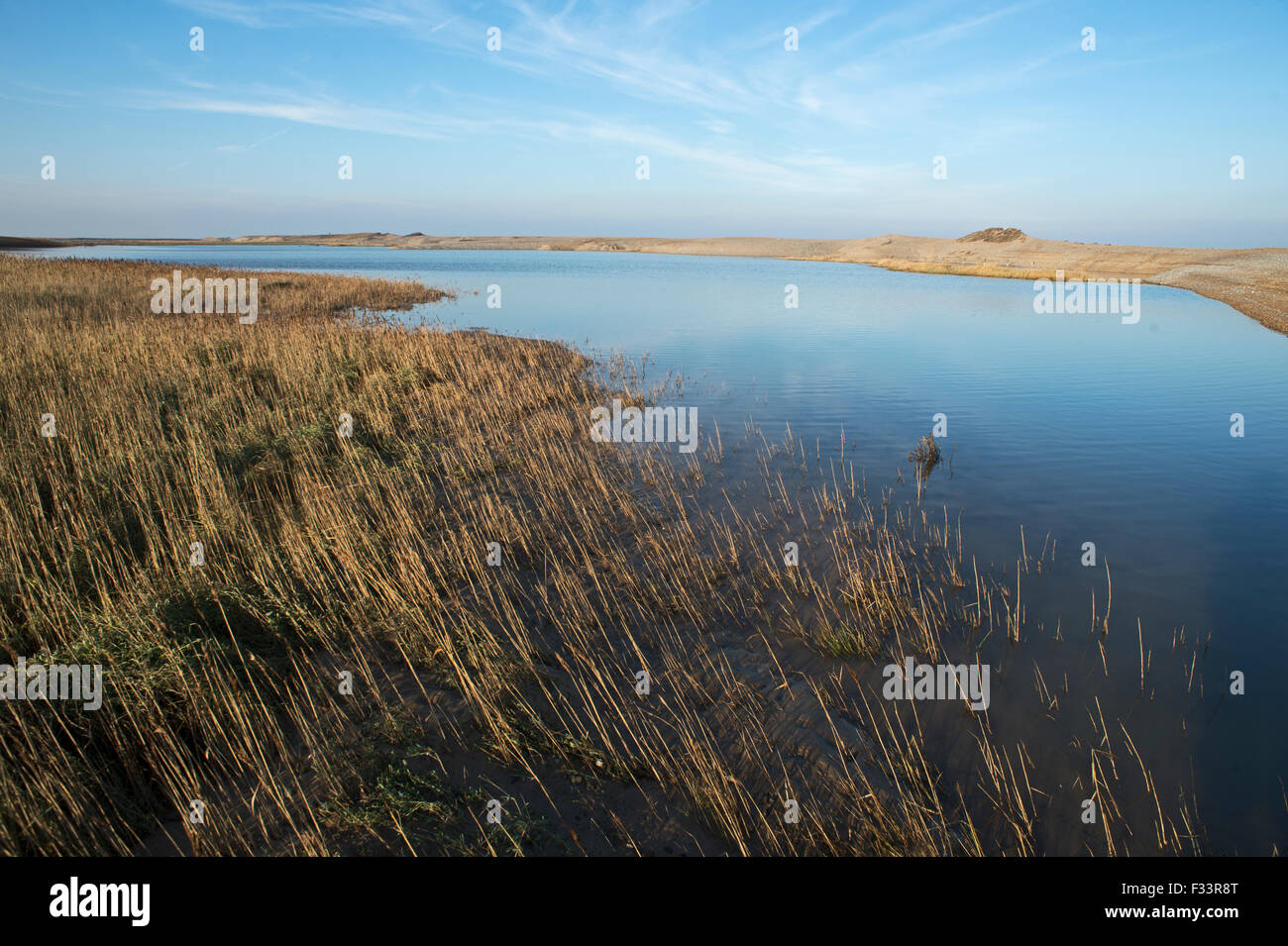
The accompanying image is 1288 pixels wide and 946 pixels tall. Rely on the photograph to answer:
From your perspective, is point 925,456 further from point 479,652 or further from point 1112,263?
point 1112,263

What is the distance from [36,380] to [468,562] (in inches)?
407

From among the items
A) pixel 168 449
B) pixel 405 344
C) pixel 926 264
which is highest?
pixel 926 264

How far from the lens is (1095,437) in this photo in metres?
11.0

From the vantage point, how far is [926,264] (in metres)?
65.1

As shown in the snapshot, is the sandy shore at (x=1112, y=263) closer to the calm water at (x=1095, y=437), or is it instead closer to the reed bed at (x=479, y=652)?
the calm water at (x=1095, y=437)

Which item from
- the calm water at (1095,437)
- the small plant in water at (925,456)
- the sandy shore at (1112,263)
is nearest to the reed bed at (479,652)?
the calm water at (1095,437)

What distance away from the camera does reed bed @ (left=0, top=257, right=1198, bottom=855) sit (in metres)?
3.43

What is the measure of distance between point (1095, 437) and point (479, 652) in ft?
36.9

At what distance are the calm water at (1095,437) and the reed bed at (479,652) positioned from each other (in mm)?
760

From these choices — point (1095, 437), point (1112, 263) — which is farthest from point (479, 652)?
point (1112, 263)

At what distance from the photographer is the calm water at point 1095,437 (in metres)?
4.76
